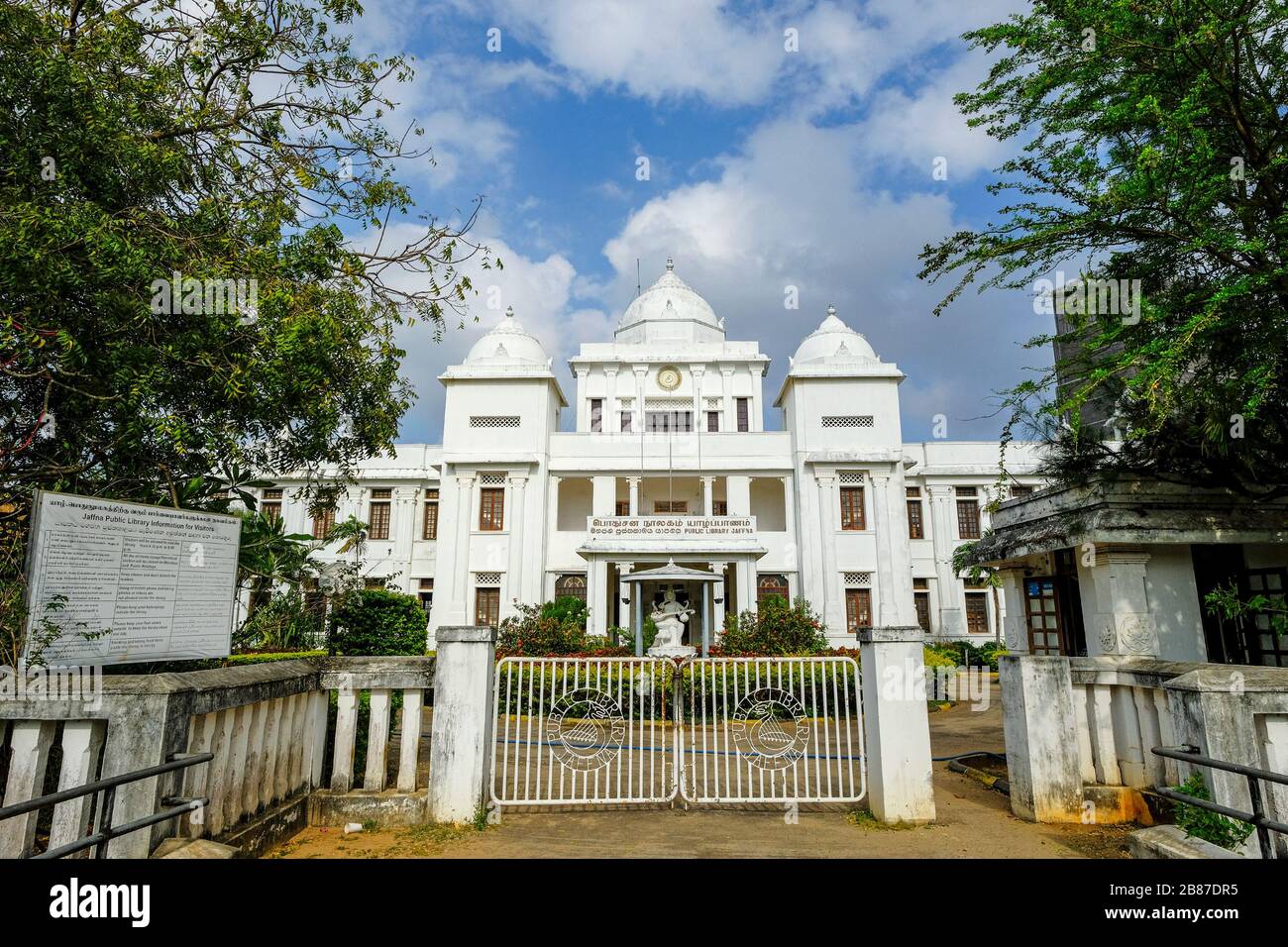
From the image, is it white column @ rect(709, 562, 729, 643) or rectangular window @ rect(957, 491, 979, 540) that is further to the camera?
rectangular window @ rect(957, 491, 979, 540)

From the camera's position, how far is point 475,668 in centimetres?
473

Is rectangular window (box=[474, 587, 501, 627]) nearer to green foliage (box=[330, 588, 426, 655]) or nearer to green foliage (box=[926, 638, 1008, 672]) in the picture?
green foliage (box=[330, 588, 426, 655])

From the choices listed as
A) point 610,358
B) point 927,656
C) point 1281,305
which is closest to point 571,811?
point 1281,305

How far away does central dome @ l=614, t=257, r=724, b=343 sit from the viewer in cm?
2497

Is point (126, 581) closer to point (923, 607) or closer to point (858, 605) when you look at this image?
point (858, 605)

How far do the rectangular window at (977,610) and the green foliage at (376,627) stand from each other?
17.6 m

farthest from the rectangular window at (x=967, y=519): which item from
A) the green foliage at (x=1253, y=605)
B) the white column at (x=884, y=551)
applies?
the green foliage at (x=1253, y=605)

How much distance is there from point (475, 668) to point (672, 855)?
5.64 ft

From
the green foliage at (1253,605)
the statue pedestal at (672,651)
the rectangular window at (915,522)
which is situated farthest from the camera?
the rectangular window at (915,522)

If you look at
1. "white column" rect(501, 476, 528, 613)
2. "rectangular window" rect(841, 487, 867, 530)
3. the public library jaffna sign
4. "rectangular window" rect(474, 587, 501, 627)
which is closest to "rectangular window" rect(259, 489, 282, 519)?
"rectangular window" rect(474, 587, 501, 627)

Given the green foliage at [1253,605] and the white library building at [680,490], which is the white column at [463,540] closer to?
the white library building at [680,490]

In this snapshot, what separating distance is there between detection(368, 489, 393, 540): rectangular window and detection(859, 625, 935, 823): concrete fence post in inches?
845

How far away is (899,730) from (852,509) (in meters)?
16.5

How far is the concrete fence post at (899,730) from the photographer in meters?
4.88
